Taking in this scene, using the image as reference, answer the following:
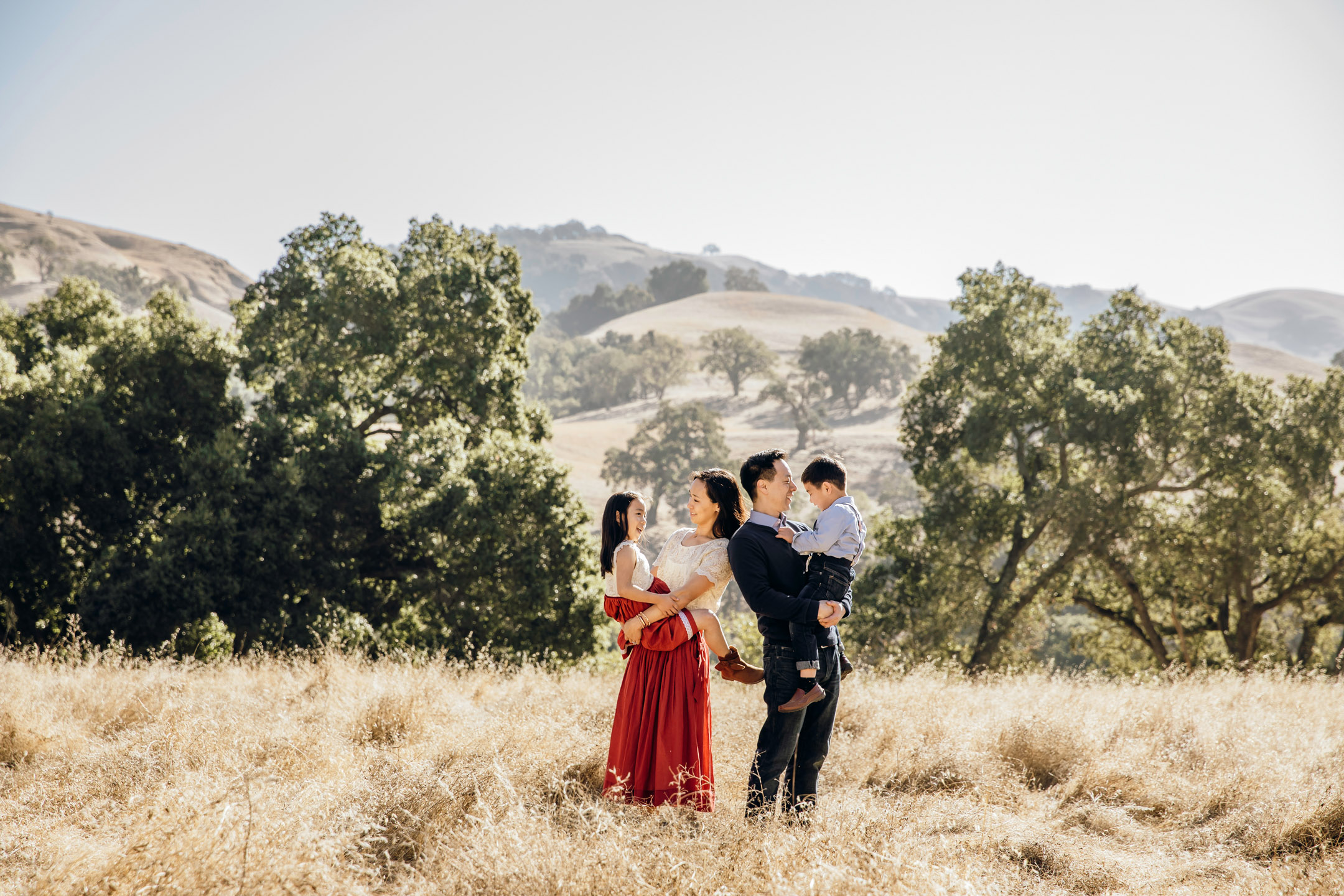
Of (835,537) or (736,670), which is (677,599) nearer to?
(736,670)

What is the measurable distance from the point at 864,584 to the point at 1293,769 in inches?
455

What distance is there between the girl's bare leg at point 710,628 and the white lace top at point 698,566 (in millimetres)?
40

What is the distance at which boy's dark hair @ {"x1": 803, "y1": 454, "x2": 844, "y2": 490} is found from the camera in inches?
164

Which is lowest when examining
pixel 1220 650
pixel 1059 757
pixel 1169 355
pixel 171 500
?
pixel 1220 650

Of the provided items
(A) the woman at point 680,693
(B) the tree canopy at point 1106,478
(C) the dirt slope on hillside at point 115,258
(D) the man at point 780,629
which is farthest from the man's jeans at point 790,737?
(C) the dirt slope on hillside at point 115,258

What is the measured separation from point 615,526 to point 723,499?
60cm

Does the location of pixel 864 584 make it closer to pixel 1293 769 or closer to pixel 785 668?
pixel 1293 769

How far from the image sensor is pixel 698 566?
166 inches

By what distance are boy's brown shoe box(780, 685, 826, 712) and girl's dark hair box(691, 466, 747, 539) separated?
88 cm

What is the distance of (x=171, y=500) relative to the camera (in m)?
14.4

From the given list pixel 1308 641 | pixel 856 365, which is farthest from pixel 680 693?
pixel 856 365

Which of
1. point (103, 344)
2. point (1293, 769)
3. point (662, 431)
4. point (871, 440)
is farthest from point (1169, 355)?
point (871, 440)

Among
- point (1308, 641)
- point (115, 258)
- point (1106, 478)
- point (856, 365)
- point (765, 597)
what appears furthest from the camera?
point (115, 258)

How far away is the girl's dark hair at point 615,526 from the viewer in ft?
14.1
